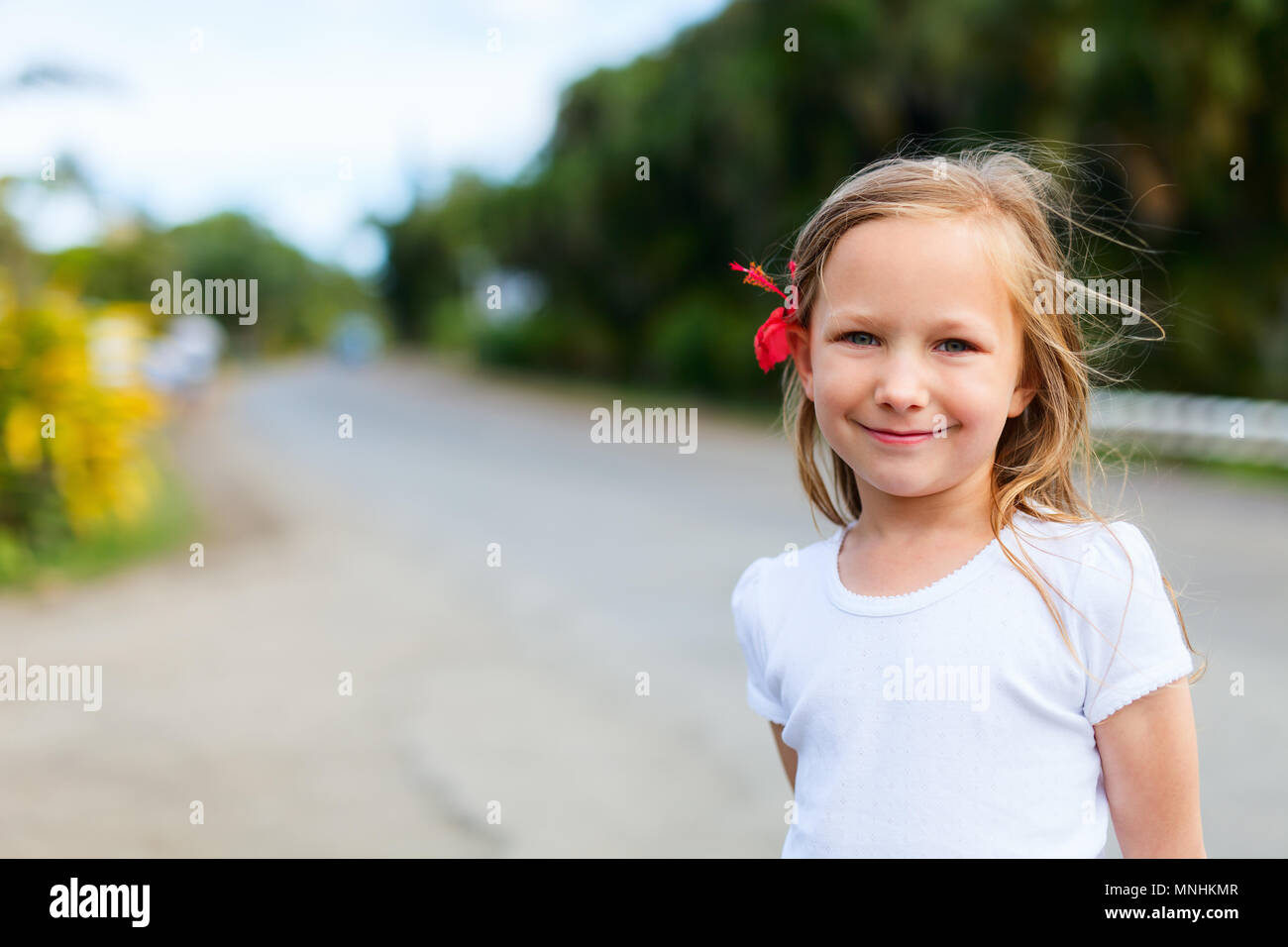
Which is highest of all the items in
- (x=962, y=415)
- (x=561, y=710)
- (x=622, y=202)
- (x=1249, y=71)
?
(x=622, y=202)

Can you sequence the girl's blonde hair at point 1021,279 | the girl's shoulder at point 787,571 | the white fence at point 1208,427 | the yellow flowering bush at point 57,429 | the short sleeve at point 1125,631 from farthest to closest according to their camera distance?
the white fence at point 1208,427
the yellow flowering bush at point 57,429
the girl's shoulder at point 787,571
the girl's blonde hair at point 1021,279
the short sleeve at point 1125,631

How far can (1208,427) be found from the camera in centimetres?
1130

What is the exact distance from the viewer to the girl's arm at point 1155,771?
1428 millimetres

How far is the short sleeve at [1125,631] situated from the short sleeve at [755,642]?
1.40 feet

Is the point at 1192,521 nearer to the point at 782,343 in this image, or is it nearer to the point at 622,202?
the point at 782,343

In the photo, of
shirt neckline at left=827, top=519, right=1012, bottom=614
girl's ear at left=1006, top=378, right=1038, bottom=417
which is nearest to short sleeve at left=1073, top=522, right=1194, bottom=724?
shirt neckline at left=827, top=519, right=1012, bottom=614

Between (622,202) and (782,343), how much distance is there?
20.5 meters

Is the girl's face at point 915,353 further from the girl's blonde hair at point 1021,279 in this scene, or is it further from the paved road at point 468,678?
the paved road at point 468,678

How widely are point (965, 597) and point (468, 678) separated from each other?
4.13m

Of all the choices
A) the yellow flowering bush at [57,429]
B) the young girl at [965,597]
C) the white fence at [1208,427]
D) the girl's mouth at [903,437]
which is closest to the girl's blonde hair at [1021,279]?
the young girl at [965,597]

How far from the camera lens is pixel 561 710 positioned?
4934 mm

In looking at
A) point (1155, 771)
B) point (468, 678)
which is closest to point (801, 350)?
point (1155, 771)

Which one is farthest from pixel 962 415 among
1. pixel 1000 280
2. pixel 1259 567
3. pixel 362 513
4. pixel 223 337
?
pixel 223 337

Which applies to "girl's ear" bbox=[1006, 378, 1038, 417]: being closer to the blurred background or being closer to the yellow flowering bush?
the blurred background
